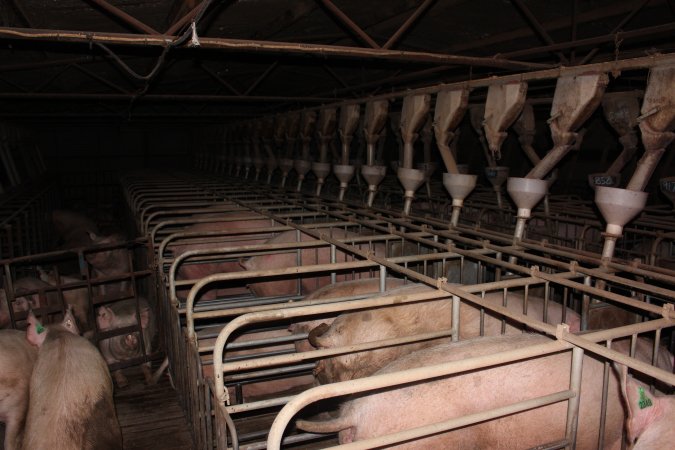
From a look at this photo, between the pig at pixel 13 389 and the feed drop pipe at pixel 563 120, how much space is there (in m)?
4.23

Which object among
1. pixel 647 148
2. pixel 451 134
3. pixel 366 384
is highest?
pixel 451 134

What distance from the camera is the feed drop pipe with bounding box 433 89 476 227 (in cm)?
487

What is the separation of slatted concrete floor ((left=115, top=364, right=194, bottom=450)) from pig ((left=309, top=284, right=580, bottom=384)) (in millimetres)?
1438

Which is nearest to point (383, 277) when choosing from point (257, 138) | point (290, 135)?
point (290, 135)

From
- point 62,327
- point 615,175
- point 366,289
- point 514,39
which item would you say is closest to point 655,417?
point 366,289

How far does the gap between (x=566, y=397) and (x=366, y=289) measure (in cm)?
199

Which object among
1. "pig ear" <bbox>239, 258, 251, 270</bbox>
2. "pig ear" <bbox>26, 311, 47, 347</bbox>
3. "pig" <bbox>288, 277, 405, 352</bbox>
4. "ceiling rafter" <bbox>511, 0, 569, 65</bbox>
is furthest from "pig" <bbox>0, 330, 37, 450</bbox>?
"ceiling rafter" <bbox>511, 0, 569, 65</bbox>

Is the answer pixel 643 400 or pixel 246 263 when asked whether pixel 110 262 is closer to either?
pixel 246 263

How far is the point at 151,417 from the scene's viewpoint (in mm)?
4145

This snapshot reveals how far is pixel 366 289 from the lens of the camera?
3.73m

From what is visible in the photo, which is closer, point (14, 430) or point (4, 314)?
point (14, 430)

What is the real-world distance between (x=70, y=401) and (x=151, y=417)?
0.99 meters

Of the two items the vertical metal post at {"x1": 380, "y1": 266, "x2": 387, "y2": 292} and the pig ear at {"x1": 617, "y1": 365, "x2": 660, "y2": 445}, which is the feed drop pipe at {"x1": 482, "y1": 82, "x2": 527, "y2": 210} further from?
the pig ear at {"x1": 617, "y1": 365, "x2": 660, "y2": 445}

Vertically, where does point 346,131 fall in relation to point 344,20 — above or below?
below
